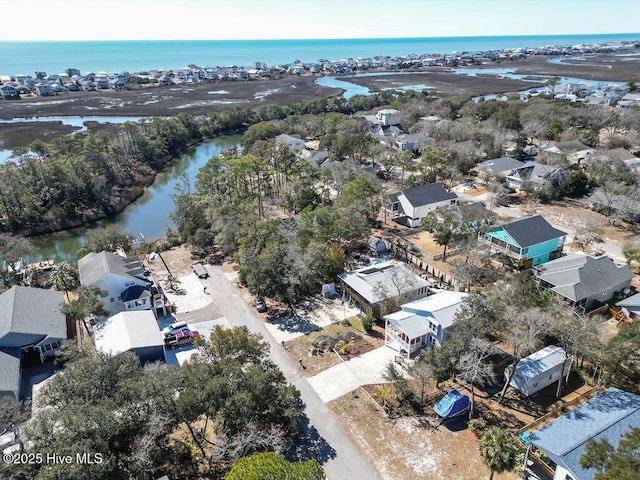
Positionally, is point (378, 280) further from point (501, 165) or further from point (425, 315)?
point (501, 165)

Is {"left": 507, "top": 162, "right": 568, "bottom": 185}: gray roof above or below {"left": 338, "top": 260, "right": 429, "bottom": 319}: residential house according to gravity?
above

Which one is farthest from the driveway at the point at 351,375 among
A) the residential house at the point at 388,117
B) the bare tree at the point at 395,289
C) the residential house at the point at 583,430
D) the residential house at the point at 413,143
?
the residential house at the point at 388,117

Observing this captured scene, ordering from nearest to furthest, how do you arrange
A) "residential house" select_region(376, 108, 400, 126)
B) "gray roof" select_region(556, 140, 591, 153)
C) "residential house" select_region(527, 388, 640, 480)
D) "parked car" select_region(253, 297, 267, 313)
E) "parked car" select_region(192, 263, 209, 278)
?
"residential house" select_region(527, 388, 640, 480) → "parked car" select_region(253, 297, 267, 313) → "parked car" select_region(192, 263, 209, 278) → "gray roof" select_region(556, 140, 591, 153) → "residential house" select_region(376, 108, 400, 126)

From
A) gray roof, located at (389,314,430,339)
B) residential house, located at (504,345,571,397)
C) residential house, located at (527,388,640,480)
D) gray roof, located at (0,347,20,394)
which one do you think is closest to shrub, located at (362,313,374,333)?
gray roof, located at (389,314,430,339)

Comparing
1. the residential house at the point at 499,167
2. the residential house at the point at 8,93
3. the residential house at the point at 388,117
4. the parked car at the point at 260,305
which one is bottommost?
the parked car at the point at 260,305

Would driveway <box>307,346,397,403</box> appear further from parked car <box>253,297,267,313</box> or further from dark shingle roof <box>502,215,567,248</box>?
dark shingle roof <box>502,215,567,248</box>

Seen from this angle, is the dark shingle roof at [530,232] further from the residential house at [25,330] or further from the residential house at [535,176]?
the residential house at [25,330]

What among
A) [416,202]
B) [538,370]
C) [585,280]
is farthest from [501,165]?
[538,370]
